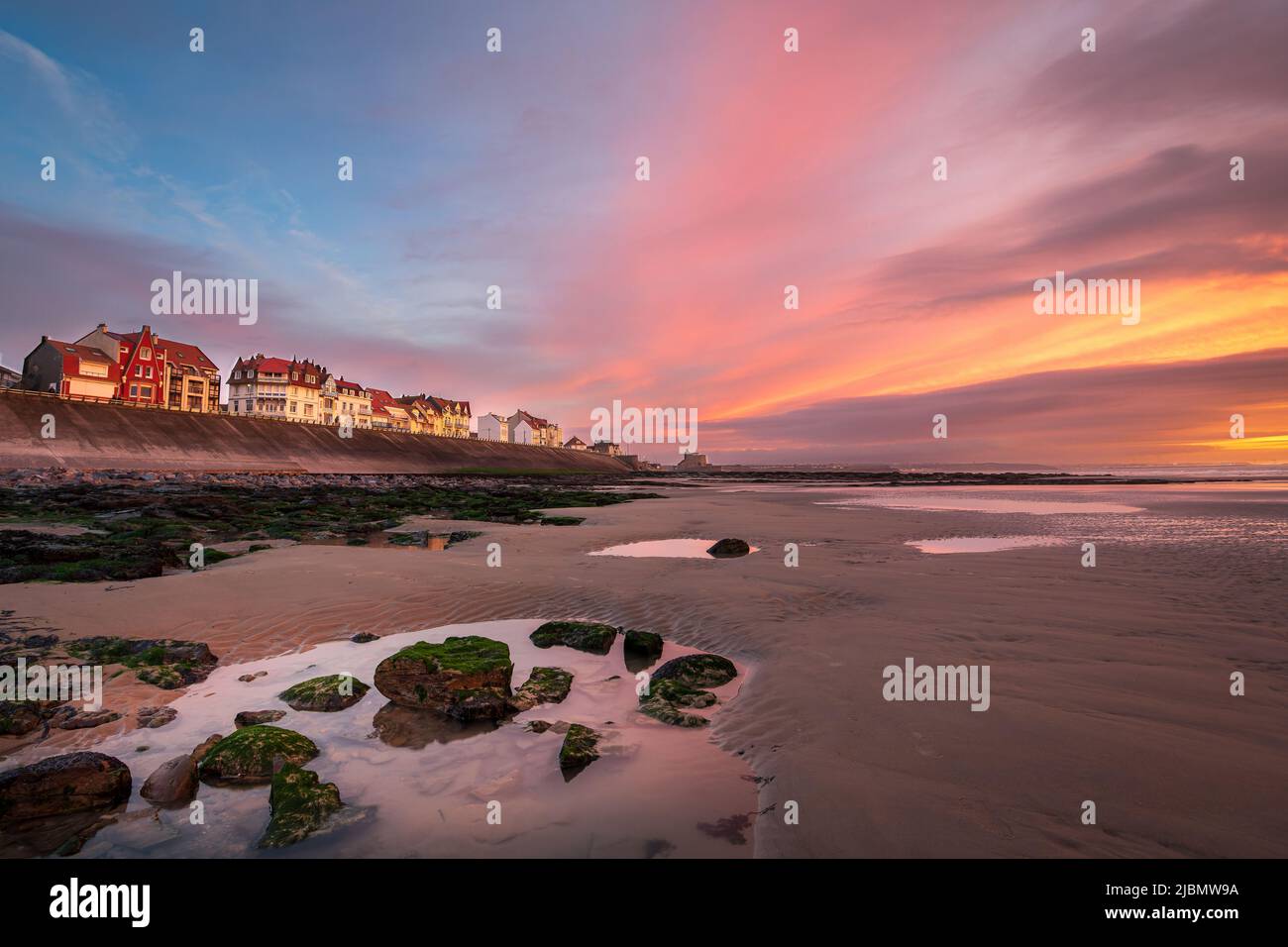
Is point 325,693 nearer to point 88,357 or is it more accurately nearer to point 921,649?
point 921,649

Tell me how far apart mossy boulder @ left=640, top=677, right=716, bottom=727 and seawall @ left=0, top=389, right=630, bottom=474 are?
61.7m

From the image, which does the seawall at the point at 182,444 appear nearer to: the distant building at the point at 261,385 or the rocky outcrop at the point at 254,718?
the distant building at the point at 261,385

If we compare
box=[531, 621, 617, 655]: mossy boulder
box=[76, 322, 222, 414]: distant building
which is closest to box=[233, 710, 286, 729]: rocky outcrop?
box=[531, 621, 617, 655]: mossy boulder

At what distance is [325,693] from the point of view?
5.62m

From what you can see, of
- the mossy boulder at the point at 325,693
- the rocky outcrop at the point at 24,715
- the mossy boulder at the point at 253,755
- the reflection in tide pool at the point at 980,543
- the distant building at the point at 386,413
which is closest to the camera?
the mossy boulder at the point at 253,755

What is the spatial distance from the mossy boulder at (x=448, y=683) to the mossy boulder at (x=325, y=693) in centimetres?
36

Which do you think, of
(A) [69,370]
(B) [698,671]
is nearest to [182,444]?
(A) [69,370]

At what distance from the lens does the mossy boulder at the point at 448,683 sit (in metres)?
5.32

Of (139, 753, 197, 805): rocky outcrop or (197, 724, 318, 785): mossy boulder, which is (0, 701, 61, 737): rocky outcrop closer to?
(139, 753, 197, 805): rocky outcrop

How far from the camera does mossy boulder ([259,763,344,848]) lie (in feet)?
11.4

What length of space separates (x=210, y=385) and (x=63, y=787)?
113 meters

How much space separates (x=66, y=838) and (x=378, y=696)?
2487 mm

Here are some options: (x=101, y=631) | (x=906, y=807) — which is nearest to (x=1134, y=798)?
(x=906, y=807)

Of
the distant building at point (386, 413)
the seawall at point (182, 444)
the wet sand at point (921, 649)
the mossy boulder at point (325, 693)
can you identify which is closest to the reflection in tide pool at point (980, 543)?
the wet sand at point (921, 649)
